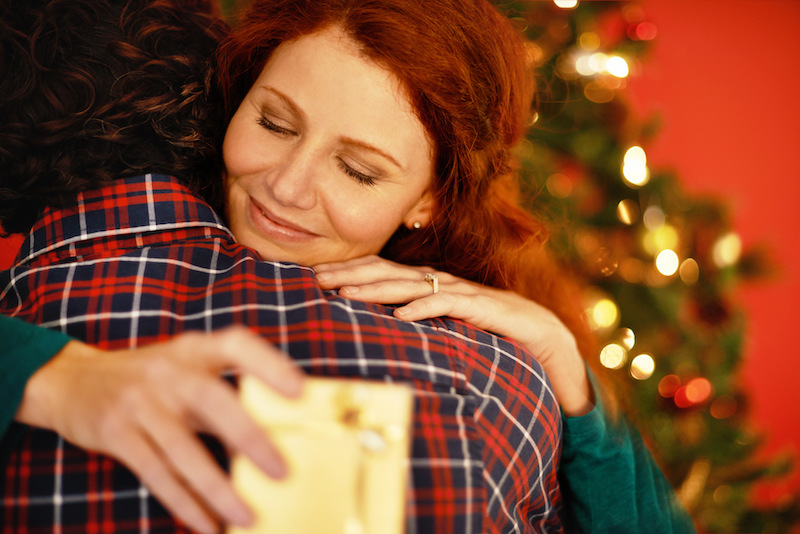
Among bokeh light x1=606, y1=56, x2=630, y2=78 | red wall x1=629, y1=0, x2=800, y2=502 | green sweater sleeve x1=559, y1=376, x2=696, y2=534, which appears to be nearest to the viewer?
green sweater sleeve x1=559, y1=376, x2=696, y2=534

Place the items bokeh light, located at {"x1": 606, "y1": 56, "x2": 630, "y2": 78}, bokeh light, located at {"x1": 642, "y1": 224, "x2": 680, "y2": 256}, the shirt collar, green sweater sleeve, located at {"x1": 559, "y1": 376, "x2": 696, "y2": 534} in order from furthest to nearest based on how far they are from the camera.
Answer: bokeh light, located at {"x1": 642, "y1": 224, "x2": 680, "y2": 256} < bokeh light, located at {"x1": 606, "y1": 56, "x2": 630, "y2": 78} < green sweater sleeve, located at {"x1": 559, "y1": 376, "x2": 696, "y2": 534} < the shirt collar

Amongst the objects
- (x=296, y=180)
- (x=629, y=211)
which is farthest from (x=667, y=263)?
(x=296, y=180)

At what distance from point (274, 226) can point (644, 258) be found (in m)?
1.22

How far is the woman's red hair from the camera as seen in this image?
1029 millimetres

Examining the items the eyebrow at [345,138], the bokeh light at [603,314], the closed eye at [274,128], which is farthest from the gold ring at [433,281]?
the bokeh light at [603,314]

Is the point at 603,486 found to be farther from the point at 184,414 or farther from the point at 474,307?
the point at 184,414

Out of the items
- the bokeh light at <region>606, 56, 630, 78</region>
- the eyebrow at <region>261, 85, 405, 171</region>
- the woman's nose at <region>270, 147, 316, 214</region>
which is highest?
the bokeh light at <region>606, 56, 630, 78</region>

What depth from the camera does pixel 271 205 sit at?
1036mm

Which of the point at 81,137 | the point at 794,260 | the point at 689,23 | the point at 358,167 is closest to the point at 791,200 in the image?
the point at 794,260

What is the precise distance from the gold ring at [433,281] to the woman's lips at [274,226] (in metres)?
0.23

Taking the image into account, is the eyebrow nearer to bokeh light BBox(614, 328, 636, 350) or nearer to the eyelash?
the eyelash

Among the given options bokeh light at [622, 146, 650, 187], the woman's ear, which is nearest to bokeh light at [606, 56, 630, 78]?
bokeh light at [622, 146, 650, 187]

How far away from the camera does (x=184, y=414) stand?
51cm

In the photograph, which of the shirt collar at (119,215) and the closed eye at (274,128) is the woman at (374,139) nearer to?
the closed eye at (274,128)
